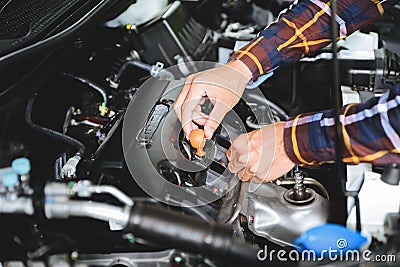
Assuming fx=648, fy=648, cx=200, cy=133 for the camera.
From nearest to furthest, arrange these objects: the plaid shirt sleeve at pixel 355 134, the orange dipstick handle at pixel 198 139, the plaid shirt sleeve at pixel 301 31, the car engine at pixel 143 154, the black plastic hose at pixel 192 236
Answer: the black plastic hose at pixel 192 236, the car engine at pixel 143 154, the plaid shirt sleeve at pixel 355 134, the orange dipstick handle at pixel 198 139, the plaid shirt sleeve at pixel 301 31

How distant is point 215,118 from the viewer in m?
1.28

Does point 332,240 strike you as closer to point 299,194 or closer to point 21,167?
point 299,194

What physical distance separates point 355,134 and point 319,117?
3.1 inches

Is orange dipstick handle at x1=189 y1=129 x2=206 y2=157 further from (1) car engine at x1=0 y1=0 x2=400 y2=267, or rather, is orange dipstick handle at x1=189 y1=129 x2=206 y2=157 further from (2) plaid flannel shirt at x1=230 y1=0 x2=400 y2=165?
(2) plaid flannel shirt at x1=230 y1=0 x2=400 y2=165

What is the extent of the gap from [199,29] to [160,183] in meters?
0.70

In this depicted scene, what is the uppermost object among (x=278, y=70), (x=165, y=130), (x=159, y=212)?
(x=159, y=212)

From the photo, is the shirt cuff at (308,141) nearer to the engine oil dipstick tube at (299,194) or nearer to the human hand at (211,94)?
the engine oil dipstick tube at (299,194)

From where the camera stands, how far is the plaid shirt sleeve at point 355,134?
112cm

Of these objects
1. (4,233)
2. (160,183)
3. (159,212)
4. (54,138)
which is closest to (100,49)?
(54,138)

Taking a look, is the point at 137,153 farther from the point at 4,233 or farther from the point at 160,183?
the point at 4,233

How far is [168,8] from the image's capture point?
169cm

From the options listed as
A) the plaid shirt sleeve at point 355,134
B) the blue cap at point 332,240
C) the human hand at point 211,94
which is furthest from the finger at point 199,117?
the blue cap at point 332,240

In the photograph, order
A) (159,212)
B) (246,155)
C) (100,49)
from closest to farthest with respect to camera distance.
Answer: (159,212), (246,155), (100,49)

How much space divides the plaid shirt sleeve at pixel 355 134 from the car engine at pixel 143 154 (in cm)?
4
